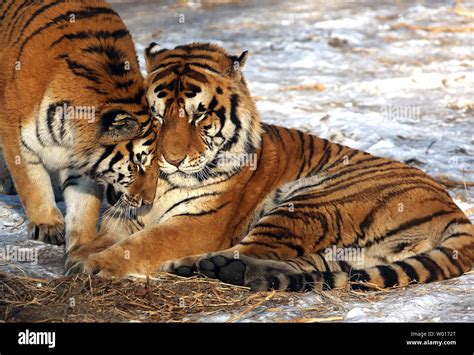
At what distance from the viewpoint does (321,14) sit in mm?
11094

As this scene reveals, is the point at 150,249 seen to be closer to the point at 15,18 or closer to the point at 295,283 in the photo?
the point at 295,283

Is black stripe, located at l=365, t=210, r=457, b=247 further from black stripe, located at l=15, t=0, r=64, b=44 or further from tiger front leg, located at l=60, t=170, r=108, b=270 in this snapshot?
black stripe, located at l=15, t=0, r=64, b=44

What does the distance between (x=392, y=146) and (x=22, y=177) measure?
278 centimetres

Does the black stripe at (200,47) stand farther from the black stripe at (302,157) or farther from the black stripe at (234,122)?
the black stripe at (302,157)

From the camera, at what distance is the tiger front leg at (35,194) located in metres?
4.74

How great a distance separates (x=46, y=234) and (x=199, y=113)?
43.0 inches

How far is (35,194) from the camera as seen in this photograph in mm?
4832

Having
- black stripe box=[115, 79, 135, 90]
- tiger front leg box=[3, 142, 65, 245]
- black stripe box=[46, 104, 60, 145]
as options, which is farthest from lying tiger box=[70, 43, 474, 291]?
black stripe box=[46, 104, 60, 145]

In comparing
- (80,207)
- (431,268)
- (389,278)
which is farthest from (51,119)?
(431,268)

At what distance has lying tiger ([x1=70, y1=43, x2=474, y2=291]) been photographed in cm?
410

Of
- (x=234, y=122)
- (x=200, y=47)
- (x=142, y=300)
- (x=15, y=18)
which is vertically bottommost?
(x=142, y=300)

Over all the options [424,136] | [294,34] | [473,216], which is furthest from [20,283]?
[294,34]

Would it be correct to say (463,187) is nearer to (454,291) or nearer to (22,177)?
(454,291)

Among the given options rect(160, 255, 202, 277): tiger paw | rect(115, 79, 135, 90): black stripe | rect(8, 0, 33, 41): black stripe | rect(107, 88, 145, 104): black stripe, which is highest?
rect(8, 0, 33, 41): black stripe
